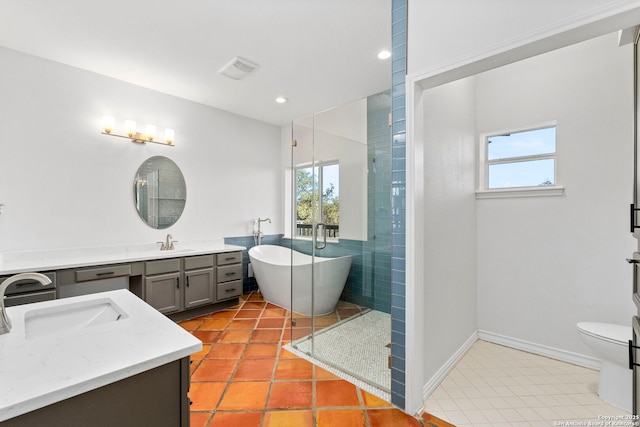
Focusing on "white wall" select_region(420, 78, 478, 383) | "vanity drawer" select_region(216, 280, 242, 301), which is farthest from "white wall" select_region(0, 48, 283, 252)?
"white wall" select_region(420, 78, 478, 383)

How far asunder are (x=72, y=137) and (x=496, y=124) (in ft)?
13.9

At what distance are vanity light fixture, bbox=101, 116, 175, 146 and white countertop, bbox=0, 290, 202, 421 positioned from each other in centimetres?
261

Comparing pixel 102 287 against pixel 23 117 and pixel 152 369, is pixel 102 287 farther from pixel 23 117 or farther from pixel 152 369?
pixel 152 369

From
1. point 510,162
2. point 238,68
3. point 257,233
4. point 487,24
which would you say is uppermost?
point 238,68

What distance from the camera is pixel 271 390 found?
2016 millimetres

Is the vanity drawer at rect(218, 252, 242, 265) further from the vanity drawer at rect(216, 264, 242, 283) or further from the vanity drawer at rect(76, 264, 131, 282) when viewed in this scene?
the vanity drawer at rect(76, 264, 131, 282)

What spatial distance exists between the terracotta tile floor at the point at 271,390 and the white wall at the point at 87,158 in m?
1.58

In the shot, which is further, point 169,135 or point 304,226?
point 169,135

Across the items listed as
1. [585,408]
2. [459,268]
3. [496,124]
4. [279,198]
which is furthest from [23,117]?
[585,408]

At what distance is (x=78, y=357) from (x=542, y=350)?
320 centimetres

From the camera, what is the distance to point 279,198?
4973 millimetres

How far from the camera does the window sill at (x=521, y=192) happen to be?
7.92ft

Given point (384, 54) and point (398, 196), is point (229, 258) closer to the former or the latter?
point (398, 196)

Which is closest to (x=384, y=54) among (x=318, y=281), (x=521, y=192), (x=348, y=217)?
(x=348, y=217)
